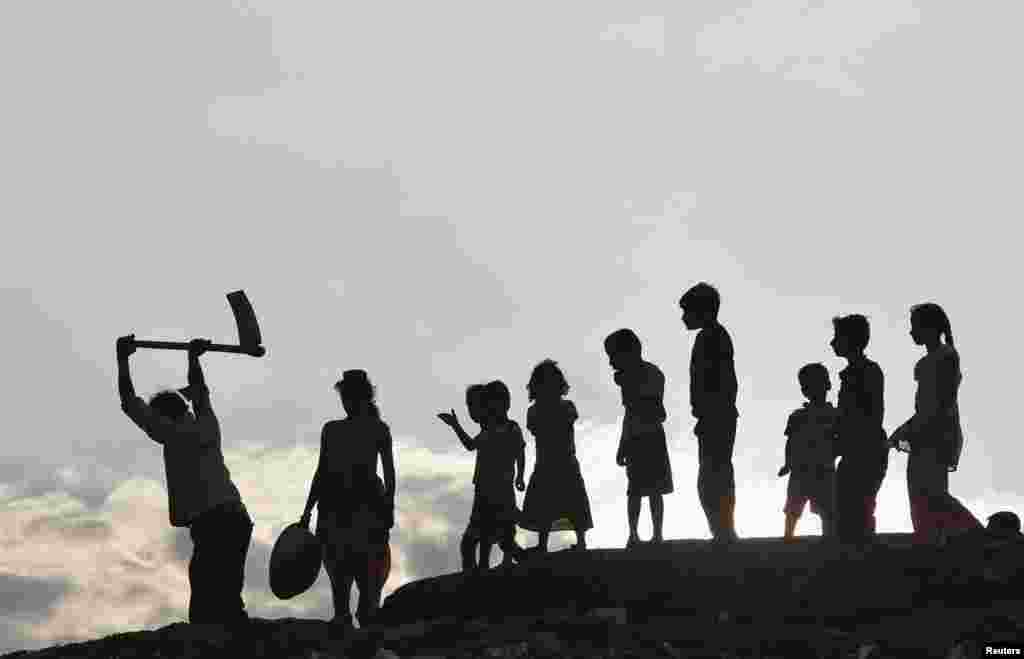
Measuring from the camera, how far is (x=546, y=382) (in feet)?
62.8

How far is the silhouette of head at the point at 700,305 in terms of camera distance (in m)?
16.9

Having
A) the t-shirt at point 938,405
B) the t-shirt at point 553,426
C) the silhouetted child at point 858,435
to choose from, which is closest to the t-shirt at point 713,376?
the silhouetted child at point 858,435

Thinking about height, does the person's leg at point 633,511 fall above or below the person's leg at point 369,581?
above

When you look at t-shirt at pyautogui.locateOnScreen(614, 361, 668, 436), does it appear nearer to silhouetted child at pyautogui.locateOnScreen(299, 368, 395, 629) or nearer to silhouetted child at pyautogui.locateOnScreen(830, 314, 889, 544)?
silhouetted child at pyautogui.locateOnScreen(830, 314, 889, 544)

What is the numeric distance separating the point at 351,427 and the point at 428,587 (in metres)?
1.95

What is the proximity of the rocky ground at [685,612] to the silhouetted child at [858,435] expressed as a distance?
0.42 metres

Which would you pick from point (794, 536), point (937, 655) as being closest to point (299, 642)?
point (937, 655)

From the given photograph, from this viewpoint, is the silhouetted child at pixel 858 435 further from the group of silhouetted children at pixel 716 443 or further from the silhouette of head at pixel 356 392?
the silhouette of head at pixel 356 392

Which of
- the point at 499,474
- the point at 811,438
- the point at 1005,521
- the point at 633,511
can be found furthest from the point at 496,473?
the point at 1005,521

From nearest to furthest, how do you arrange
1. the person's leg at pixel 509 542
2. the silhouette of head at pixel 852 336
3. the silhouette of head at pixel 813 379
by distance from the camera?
the silhouette of head at pixel 852 336 → the person's leg at pixel 509 542 → the silhouette of head at pixel 813 379

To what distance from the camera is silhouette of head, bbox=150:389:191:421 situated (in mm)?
15336

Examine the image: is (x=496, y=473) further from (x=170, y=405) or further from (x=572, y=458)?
(x=170, y=405)

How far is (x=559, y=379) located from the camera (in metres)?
19.2

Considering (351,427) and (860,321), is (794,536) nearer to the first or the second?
(860,321)
